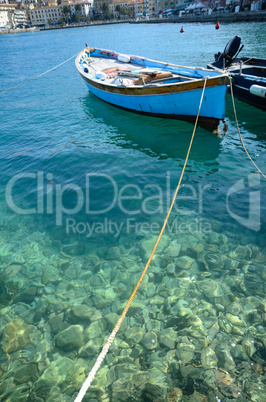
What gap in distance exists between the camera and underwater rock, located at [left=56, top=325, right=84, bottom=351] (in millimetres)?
4199

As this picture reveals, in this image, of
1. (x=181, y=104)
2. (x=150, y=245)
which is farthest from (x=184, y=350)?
(x=181, y=104)

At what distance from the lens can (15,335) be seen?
443 centimetres

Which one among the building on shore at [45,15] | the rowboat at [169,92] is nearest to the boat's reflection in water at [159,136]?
the rowboat at [169,92]

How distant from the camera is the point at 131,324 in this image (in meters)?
4.46

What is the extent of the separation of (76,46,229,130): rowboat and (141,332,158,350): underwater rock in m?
9.17

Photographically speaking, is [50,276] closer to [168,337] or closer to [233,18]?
[168,337]

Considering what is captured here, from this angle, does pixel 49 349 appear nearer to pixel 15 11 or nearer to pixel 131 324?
pixel 131 324

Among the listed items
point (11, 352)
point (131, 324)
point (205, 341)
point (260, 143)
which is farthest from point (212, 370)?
point (260, 143)

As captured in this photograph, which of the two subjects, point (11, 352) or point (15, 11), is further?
point (15, 11)

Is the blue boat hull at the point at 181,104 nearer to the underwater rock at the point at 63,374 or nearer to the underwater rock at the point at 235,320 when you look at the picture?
the underwater rock at the point at 235,320

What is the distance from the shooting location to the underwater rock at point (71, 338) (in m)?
4.20

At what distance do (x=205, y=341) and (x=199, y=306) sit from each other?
65cm

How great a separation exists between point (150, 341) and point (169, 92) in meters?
9.89

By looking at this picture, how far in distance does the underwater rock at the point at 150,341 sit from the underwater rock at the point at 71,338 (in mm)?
1118
